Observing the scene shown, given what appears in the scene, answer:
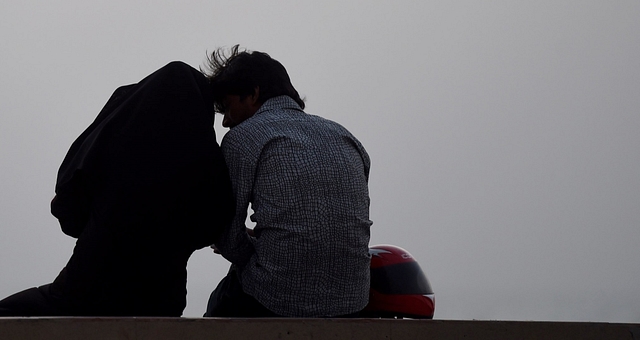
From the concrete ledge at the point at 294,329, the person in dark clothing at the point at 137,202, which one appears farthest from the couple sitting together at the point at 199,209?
the concrete ledge at the point at 294,329

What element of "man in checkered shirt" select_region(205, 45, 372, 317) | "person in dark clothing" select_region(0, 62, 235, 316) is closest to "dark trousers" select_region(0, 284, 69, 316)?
"person in dark clothing" select_region(0, 62, 235, 316)

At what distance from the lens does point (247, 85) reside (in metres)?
3.80

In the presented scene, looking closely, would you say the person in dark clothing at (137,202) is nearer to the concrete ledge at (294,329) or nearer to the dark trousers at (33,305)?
the dark trousers at (33,305)

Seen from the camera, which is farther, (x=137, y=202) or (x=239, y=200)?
(x=239, y=200)

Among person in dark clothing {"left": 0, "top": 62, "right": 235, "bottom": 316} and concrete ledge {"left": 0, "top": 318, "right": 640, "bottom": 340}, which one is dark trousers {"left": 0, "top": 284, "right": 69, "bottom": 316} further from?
concrete ledge {"left": 0, "top": 318, "right": 640, "bottom": 340}

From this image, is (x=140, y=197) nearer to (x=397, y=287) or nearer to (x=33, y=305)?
(x=33, y=305)

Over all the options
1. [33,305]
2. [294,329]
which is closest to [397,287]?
[294,329]

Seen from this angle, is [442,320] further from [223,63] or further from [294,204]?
[223,63]

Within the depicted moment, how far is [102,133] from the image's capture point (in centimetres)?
317

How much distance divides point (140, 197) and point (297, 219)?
24.4 inches

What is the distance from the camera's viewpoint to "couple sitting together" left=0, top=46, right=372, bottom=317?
3146mm

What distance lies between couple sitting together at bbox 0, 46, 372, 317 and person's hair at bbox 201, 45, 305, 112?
216 millimetres

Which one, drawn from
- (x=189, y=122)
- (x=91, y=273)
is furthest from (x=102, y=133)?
(x=91, y=273)

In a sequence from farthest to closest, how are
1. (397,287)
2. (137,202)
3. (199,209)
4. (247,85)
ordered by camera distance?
(397,287) → (247,85) → (199,209) → (137,202)
